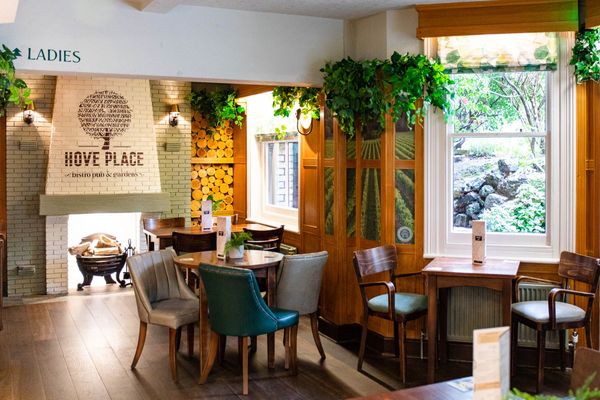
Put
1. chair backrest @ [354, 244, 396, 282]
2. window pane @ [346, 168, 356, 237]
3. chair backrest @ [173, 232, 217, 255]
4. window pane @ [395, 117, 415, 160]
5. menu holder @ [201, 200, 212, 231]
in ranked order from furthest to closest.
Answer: menu holder @ [201, 200, 212, 231], chair backrest @ [173, 232, 217, 255], window pane @ [346, 168, 356, 237], window pane @ [395, 117, 415, 160], chair backrest @ [354, 244, 396, 282]

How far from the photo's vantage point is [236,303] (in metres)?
4.59

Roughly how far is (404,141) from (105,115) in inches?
177

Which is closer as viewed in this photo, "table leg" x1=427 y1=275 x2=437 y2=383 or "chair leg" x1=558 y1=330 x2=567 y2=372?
"table leg" x1=427 y1=275 x2=437 y2=383

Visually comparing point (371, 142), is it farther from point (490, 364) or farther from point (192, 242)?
point (490, 364)

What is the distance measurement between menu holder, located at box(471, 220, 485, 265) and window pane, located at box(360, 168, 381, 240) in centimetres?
89

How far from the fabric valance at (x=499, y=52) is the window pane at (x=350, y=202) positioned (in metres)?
1.27

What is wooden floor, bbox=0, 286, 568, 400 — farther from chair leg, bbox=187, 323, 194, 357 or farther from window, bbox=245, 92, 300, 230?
window, bbox=245, 92, 300, 230

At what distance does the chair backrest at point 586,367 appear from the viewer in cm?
236

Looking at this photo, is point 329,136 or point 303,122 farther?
point 303,122

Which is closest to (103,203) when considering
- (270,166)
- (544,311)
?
(270,166)

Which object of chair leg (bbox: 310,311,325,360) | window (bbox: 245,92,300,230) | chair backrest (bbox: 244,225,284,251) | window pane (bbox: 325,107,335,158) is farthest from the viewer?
window (bbox: 245,92,300,230)

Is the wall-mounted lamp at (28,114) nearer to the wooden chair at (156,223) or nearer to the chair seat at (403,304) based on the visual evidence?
the wooden chair at (156,223)

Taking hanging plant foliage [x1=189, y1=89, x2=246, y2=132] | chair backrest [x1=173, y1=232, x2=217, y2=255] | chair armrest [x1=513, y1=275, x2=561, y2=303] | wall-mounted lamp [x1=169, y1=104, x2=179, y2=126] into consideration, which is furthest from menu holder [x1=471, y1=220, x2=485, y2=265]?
wall-mounted lamp [x1=169, y1=104, x2=179, y2=126]

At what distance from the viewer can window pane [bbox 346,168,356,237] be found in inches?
237
